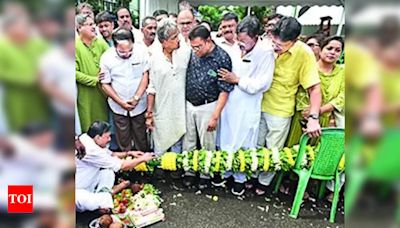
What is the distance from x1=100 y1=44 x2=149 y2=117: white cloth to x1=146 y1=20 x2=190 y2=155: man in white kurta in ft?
0.25

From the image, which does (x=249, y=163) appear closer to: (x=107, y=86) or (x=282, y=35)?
(x=282, y=35)

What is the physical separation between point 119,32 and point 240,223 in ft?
4.69

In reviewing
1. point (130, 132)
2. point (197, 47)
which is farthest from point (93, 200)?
point (197, 47)

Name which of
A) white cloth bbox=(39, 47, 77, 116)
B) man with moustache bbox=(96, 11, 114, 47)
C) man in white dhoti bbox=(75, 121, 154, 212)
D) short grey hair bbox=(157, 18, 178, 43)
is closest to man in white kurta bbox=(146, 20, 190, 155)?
short grey hair bbox=(157, 18, 178, 43)

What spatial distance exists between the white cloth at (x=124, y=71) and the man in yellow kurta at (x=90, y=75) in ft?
0.16

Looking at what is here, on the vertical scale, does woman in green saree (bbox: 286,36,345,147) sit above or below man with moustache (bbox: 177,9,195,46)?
below

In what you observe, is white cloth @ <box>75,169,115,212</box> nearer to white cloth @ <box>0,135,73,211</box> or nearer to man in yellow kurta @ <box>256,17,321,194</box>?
man in yellow kurta @ <box>256,17,321,194</box>

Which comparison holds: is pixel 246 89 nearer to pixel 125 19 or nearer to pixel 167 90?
pixel 167 90

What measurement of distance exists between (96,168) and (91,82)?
63 centimetres

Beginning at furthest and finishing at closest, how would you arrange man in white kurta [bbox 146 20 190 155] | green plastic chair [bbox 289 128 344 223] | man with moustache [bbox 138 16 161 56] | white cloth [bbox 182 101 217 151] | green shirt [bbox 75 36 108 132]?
man with moustache [bbox 138 16 161 56] → white cloth [bbox 182 101 217 151] → man in white kurta [bbox 146 20 190 155] → green shirt [bbox 75 36 108 132] → green plastic chair [bbox 289 128 344 223]

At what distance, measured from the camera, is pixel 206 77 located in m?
2.99

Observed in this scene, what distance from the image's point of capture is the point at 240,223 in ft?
8.96

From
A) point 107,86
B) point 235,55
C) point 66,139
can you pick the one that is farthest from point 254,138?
point 66,139

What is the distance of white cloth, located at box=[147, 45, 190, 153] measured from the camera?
3.01 m
